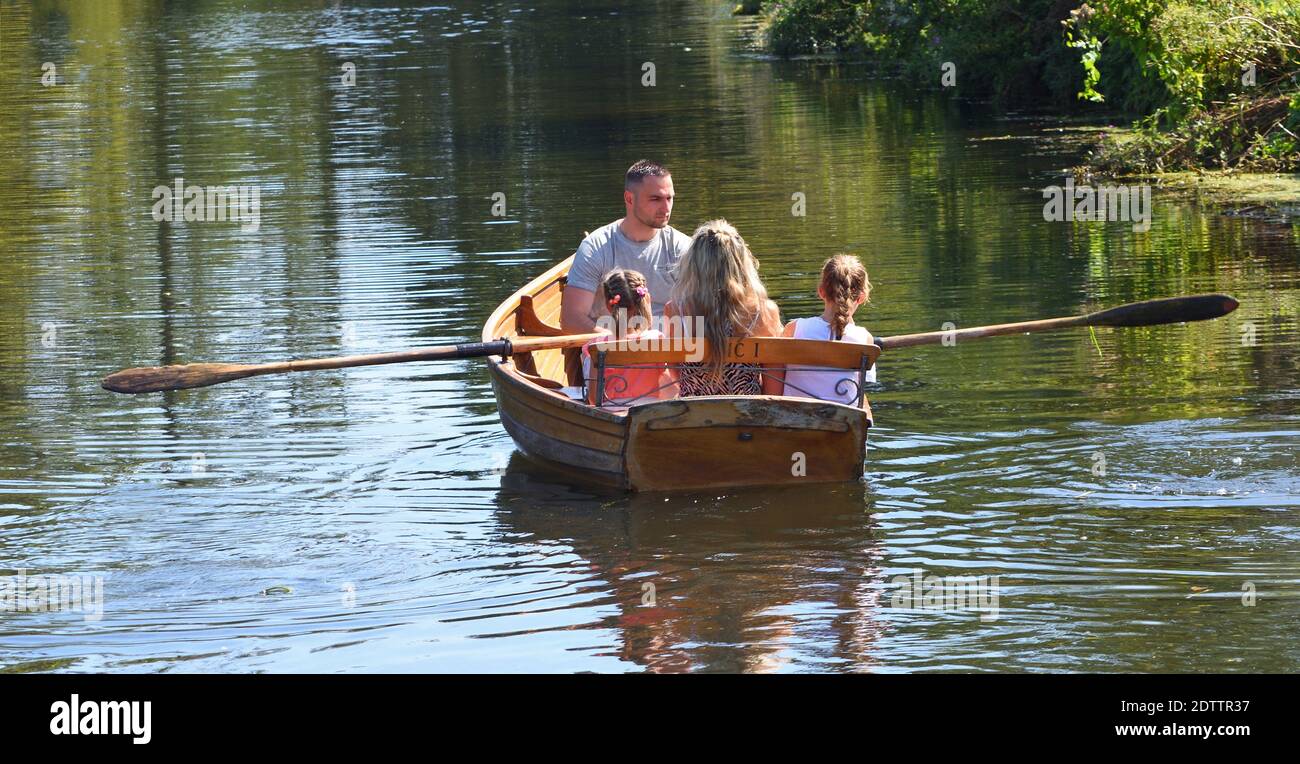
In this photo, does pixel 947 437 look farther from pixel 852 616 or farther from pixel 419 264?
pixel 419 264

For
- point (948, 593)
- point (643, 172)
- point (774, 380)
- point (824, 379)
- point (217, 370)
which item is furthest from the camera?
point (643, 172)

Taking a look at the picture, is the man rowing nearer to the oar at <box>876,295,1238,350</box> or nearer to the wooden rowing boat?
the wooden rowing boat

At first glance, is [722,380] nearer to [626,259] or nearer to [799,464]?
[799,464]

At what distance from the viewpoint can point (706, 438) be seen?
8812 millimetres

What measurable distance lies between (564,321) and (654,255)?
2.27ft

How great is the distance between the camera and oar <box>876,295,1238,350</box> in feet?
31.0

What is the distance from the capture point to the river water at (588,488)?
707 centimetres

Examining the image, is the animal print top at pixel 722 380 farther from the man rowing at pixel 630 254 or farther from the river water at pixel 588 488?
the man rowing at pixel 630 254

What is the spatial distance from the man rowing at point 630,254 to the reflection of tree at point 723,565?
3.60ft

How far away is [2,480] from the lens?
31.3 feet

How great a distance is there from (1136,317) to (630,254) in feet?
9.27

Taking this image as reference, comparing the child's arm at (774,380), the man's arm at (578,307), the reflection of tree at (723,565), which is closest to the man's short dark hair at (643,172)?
the man's arm at (578,307)

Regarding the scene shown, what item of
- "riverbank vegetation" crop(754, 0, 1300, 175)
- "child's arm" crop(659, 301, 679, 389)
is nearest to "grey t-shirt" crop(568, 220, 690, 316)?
"child's arm" crop(659, 301, 679, 389)

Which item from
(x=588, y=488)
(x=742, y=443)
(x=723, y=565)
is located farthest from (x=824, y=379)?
(x=723, y=565)
